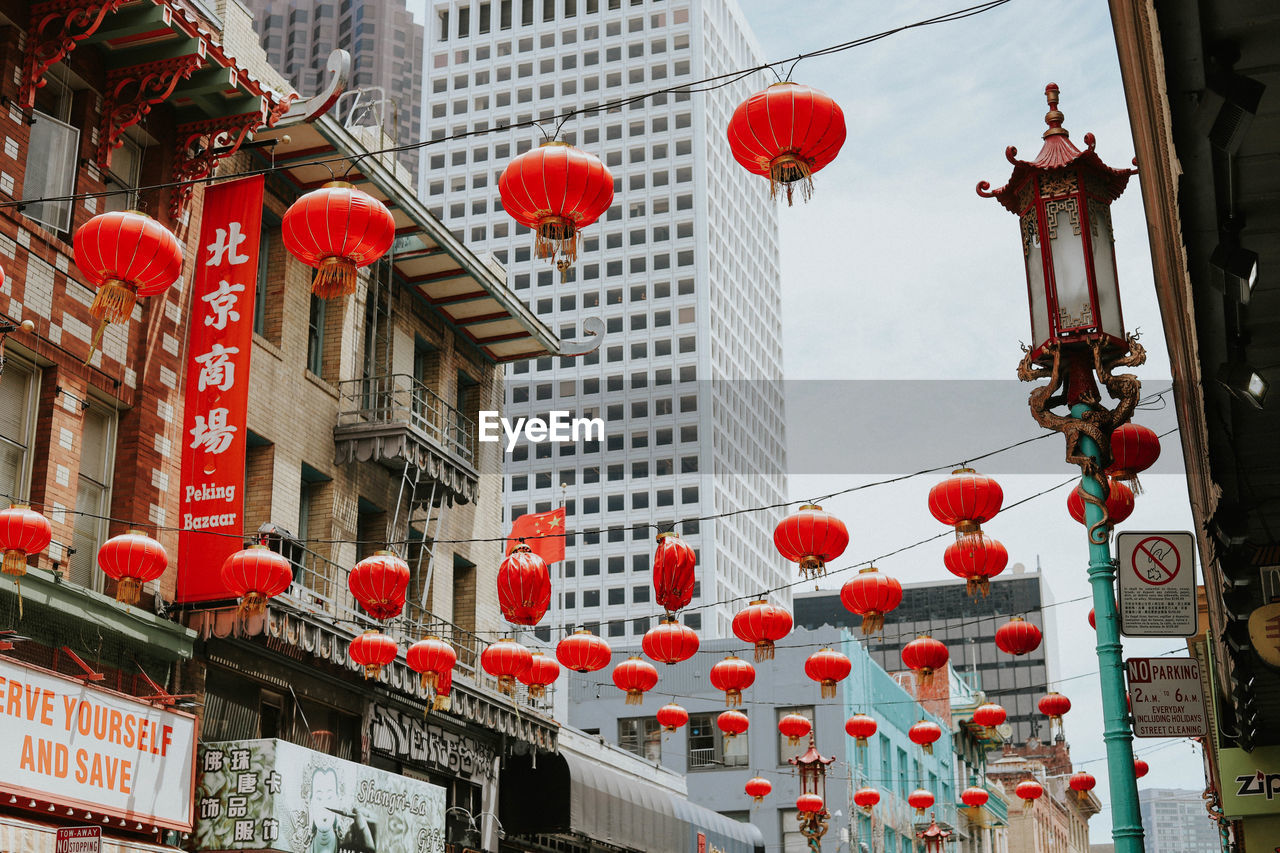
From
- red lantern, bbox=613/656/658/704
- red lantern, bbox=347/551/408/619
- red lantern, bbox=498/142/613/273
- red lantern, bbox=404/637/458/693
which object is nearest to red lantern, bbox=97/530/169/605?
red lantern, bbox=347/551/408/619

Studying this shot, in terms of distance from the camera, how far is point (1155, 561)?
1080 cm

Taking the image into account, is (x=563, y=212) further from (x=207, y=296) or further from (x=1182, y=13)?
(x=207, y=296)

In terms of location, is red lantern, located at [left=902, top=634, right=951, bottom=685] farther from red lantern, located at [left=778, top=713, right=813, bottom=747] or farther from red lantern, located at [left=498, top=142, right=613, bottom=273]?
red lantern, located at [left=498, top=142, right=613, bottom=273]

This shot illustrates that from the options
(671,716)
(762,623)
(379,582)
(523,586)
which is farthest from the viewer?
(671,716)

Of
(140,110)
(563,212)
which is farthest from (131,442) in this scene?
(563,212)

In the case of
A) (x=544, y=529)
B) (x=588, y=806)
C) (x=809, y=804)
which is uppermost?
(x=544, y=529)

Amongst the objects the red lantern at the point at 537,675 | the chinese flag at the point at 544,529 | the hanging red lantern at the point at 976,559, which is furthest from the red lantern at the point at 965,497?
the chinese flag at the point at 544,529

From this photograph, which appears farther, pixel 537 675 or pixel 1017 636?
pixel 1017 636

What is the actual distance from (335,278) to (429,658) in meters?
8.29

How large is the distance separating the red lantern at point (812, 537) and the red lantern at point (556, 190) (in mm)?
6297

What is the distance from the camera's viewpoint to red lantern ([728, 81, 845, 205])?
12.0 metres

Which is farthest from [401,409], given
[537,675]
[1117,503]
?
[1117,503]

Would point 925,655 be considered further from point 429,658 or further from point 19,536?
point 19,536

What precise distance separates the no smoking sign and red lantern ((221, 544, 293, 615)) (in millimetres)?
10931
